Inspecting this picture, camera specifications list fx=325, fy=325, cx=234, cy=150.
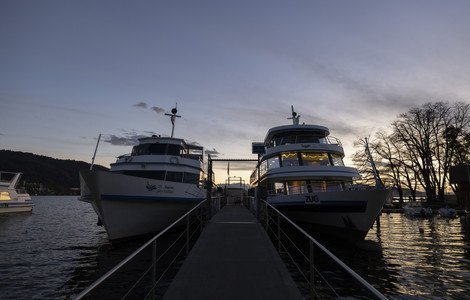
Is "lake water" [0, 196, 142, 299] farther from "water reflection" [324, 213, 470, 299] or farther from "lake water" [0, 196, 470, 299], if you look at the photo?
"water reflection" [324, 213, 470, 299]

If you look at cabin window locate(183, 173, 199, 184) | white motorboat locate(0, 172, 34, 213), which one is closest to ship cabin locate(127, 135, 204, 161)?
cabin window locate(183, 173, 199, 184)

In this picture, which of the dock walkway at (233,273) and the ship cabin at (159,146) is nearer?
the dock walkway at (233,273)

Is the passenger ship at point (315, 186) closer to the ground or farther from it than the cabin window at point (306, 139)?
closer to the ground

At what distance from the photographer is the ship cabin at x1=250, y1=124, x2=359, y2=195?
65.4 feet

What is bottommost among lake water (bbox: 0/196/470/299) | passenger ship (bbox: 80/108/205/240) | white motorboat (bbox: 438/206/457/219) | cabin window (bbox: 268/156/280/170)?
lake water (bbox: 0/196/470/299)

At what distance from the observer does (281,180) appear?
828 inches

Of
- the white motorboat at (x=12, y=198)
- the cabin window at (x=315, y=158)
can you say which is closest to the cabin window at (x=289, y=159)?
the cabin window at (x=315, y=158)

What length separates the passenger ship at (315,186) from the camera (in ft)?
49.4

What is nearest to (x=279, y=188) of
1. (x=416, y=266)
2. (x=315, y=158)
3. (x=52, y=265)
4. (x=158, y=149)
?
(x=315, y=158)

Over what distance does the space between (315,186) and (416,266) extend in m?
7.42

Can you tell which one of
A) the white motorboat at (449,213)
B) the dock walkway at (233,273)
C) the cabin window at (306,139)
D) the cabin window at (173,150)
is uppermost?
the cabin window at (306,139)

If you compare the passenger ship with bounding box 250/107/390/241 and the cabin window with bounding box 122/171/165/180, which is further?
the cabin window with bounding box 122/171/165/180

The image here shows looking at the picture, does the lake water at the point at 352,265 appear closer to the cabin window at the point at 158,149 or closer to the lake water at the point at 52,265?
the lake water at the point at 52,265

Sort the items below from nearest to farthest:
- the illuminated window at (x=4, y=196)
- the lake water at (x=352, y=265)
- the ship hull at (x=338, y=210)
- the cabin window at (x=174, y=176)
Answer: the lake water at (x=352, y=265)
the ship hull at (x=338, y=210)
the cabin window at (x=174, y=176)
the illuminated window at (x=4, y=196)
